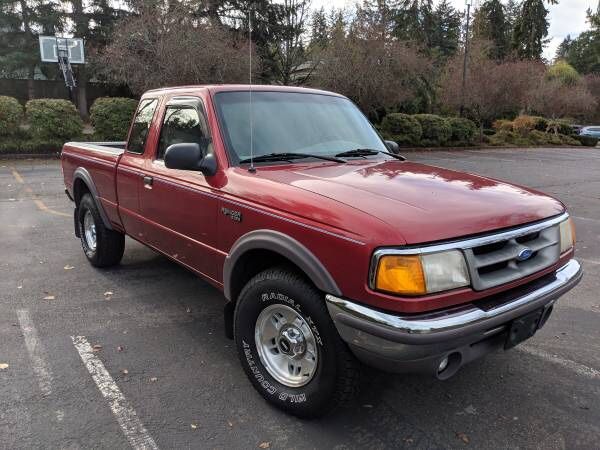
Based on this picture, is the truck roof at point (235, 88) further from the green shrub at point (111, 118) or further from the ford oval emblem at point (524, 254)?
the green shrub at point (111, 118)

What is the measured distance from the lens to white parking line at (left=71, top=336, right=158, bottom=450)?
2812 mm

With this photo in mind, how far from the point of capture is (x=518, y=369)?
3645 mm

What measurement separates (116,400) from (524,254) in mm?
2563

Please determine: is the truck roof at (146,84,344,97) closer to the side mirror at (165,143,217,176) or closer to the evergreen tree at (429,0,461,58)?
the side mirror at (165,143,217,176)

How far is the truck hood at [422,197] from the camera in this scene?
2.49m

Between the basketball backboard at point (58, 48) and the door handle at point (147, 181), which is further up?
the basketball backboard at point (58, 48)

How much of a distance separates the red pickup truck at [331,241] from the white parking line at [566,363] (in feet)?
2.76

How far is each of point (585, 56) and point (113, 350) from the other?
262ft

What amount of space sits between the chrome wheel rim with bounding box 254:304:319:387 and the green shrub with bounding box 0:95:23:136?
1661cm

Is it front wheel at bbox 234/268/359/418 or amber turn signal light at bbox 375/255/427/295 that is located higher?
amber turn signal light at bbox 375/255/427/295

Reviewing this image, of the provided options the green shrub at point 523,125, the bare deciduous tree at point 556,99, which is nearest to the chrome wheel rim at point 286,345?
the bare deciduous tree at point 556,99

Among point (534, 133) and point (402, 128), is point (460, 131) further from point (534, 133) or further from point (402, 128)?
point (534, 133)

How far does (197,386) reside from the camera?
11.0ft

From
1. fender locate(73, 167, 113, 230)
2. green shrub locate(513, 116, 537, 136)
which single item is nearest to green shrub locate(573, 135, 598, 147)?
green shrub locate(513, 116, 537, 136)
